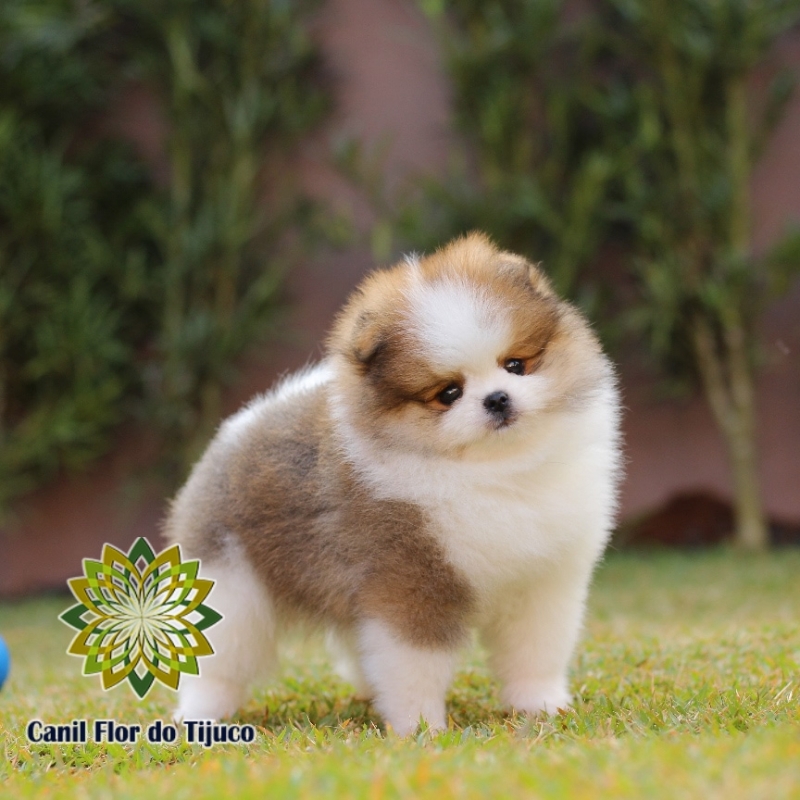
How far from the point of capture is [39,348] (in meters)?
7.30

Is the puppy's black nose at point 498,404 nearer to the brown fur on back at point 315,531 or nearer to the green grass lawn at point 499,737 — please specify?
the brown fur on back at point 315,531

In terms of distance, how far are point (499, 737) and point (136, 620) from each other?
3.36 feet

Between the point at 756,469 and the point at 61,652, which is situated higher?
the point at 756,469

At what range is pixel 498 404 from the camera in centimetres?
264

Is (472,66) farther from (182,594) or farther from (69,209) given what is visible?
(182,594)

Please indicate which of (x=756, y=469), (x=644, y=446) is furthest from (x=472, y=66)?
(x=756, y=469)

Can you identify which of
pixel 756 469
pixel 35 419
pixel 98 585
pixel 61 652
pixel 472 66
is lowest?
pixel 98 585

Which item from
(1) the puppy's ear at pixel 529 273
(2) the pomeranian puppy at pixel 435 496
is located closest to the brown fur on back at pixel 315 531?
(2) the pomeranian puppy at pixel 435 496

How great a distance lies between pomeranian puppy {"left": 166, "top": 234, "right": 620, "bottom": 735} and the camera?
8.87 ft

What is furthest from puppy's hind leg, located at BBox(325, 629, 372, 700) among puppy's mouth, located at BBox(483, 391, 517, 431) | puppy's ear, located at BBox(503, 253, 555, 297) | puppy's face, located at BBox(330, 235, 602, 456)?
puppy's ear, located at BBox(503, 253, 555, 297)

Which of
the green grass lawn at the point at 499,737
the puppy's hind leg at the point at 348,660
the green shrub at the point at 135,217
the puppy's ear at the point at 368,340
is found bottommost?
the green grass lawn at the point at 499,737

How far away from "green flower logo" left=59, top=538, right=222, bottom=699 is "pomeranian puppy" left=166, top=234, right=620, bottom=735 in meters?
0.28

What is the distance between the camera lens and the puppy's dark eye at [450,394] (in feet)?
8.88

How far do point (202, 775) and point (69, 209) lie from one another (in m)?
6.00
